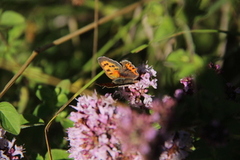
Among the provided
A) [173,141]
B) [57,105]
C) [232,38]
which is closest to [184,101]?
[173,141]

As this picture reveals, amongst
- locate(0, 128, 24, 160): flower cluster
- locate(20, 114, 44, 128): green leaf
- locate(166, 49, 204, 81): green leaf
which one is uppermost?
locate(166, 49, 204, 81): green leaf

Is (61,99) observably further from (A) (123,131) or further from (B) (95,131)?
(A) (123,131)

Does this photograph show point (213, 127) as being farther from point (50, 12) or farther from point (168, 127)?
point (50, 12)

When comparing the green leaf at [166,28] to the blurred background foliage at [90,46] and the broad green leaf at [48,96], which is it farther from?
the broad green leaf at [48,96]

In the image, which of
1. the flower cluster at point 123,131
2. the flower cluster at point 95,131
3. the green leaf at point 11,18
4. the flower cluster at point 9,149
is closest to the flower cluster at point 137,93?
the flower cluster at point 123,131

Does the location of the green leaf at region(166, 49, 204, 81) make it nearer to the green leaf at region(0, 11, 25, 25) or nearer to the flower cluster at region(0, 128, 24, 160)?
the flower cluster at region(0, 128, 24, 160)

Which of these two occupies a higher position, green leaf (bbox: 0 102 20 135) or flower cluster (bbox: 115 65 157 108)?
flower cluster (bbox: 115 65 157 108)

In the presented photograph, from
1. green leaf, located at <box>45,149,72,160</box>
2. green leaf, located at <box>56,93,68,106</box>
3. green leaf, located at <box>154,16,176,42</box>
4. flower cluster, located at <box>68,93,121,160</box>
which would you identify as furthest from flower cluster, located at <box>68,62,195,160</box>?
green leaf, located at <box>154,16,176,42</box>
